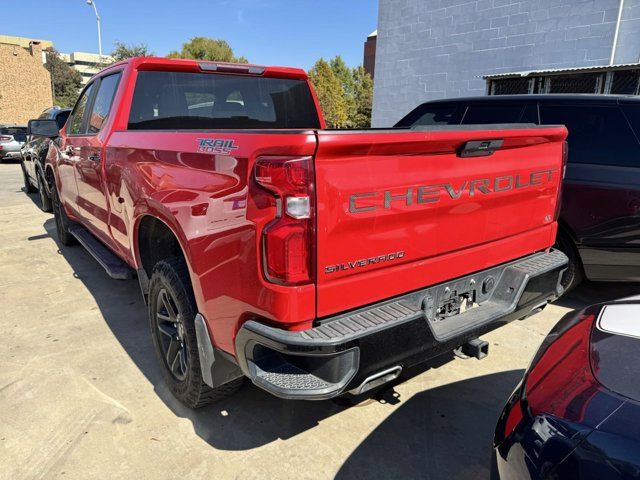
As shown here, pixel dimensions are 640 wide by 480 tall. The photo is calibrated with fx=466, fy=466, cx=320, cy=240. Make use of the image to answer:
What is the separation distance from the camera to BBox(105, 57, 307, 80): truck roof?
11.4 feet

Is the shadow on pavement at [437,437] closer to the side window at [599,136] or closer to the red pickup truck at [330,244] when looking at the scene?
the red pickup truck at [330,244]

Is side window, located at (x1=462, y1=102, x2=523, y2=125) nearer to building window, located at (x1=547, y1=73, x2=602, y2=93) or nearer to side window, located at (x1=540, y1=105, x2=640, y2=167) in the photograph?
side window, located at (x1=540, y1=105, x2=640, y2=167)

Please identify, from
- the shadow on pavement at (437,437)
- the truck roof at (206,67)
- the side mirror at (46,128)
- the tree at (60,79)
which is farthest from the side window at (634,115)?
the tree at (60,79)

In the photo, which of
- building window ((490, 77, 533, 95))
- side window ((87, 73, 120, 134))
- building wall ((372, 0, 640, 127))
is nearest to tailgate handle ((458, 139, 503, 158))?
side window ((87, 73, 120, 134))

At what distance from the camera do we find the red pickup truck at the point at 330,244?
179 cm

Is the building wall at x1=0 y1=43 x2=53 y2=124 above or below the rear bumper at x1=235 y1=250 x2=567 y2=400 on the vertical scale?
above

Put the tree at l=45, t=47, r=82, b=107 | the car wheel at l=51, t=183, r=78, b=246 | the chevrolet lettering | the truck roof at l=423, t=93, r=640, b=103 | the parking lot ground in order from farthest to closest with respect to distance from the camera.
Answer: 1. the tree at l=45, t=47, r=82, b=107
2. the car wheel at l=51, t=183, r=78, b=246
3. the truck roof at l=423, t=93, r=640, b=103
4. the parking lot ground
5. the chevrolet lettering

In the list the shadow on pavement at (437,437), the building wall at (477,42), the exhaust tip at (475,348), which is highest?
the building wall at (477,42)

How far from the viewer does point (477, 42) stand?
40.0 feet

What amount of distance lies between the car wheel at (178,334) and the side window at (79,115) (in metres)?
2.49

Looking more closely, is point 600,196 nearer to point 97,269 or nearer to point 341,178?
point 341,178

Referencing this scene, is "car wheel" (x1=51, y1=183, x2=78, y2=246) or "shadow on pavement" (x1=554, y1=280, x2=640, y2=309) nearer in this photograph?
"shadow on pavement" (x1=554, y1=280, x2=640, y2=309)

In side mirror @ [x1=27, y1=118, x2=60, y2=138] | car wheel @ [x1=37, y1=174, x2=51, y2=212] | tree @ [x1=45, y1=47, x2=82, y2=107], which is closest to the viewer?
side mirror @ [x1=27, y1=118, x2=60, y2=138]

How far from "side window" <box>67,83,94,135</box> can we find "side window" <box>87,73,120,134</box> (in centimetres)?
37
